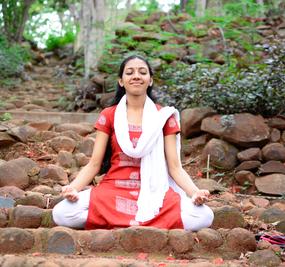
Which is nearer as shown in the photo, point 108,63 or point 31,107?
point 31,107

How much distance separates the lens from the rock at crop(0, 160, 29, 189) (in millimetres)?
4344

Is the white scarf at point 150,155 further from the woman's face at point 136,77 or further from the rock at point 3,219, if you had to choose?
the rock at point 3,219

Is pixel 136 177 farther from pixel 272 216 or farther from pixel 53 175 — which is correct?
pixel 53 175

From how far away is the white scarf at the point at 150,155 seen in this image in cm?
330

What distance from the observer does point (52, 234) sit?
2877mm

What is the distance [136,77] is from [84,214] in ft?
2.96

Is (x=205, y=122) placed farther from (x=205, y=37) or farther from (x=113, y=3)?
A: (x=113, y=3)

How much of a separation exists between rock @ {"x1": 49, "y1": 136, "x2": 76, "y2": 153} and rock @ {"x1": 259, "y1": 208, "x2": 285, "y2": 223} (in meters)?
2.30

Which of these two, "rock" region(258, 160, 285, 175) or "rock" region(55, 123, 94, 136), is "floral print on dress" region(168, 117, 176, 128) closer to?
"rock" region(258, 160, 285, 175)

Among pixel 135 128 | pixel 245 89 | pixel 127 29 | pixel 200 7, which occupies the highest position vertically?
pixel 200 7

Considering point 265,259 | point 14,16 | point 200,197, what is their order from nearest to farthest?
point 265,259 < point 200,197 < point 14,16

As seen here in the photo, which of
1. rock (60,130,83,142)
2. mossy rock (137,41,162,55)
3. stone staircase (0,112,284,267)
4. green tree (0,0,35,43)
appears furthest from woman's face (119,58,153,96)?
green tree (0,0,35,43)

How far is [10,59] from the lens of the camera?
10.7m

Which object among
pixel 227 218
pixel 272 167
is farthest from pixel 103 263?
pixel 272 167
